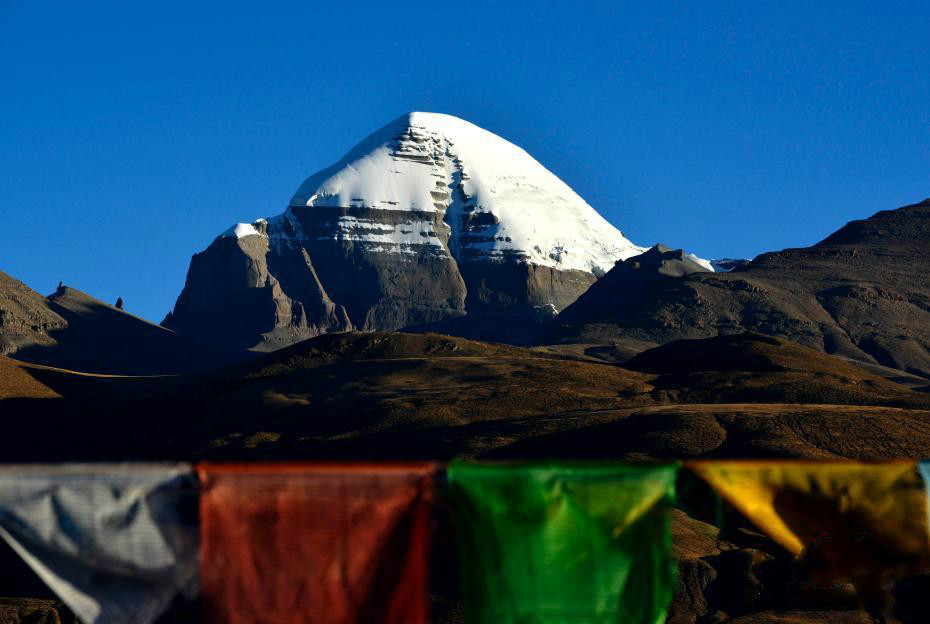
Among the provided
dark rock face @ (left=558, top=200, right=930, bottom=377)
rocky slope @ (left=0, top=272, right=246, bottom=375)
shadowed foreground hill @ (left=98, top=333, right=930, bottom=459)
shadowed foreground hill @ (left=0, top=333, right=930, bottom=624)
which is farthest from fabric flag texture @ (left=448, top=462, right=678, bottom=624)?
rocky slope @ (left=0, top=272, right=246, bottom=375)

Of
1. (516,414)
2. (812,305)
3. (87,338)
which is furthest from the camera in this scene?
(87,338)

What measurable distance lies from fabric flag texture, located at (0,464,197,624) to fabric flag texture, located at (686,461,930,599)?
3740 mm

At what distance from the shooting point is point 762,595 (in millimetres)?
37219

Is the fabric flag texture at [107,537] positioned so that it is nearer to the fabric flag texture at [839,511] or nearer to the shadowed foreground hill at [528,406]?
the fabric flag texture at [839,511]

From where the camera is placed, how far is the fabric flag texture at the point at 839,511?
10016mm

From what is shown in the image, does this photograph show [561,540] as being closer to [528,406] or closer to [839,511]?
[839,511]

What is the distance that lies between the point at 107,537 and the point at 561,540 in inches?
124

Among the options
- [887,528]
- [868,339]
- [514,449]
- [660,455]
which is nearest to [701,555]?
[660,455]

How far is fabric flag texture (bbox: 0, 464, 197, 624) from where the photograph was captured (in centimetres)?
935

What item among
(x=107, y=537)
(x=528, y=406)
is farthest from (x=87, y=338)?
(x=107, y=537)

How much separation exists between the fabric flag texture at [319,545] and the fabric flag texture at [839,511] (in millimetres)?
2179

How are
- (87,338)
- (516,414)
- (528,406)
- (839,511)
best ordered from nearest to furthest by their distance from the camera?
(839,511), (516,414), (528,406), (87,338)

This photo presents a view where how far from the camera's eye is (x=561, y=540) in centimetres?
962

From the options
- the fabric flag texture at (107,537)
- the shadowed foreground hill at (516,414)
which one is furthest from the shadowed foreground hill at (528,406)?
the fabric flag texture at (107,537)
